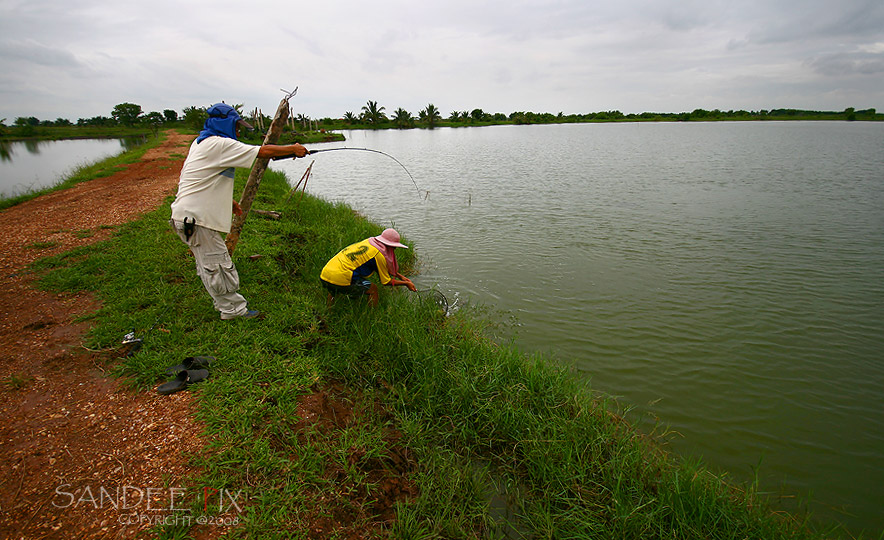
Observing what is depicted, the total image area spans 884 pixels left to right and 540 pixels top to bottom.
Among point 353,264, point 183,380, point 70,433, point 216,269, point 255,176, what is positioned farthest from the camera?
point 255,176

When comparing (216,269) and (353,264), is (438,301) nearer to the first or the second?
(353,264)

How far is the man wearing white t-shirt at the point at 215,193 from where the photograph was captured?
11.8ft

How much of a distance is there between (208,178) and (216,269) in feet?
3.06

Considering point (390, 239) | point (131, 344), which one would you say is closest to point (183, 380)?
point (131, 344)

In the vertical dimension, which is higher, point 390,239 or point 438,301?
point 390,239

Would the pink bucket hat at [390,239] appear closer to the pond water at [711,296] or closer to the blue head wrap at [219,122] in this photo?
the blue head wrap at [219,122]

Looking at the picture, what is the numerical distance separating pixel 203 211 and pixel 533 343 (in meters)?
4.20

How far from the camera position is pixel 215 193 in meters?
3.76

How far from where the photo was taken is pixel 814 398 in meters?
4.02

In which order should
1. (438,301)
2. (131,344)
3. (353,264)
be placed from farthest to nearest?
(438,301), (353,264), (131,344)

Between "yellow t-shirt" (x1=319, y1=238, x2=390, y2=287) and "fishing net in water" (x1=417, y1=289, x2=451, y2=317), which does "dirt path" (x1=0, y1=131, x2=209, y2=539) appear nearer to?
"yellow t-shirt" (x1=319, y1=238, x2=390, y2=287)

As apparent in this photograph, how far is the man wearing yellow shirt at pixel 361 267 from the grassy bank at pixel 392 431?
272 millimetres

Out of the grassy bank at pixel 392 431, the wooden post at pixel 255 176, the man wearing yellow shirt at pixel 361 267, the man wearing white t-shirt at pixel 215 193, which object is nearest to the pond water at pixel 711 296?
the grassy bank at pixel 392 431

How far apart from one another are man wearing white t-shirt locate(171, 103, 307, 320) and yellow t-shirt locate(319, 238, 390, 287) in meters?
1.04
